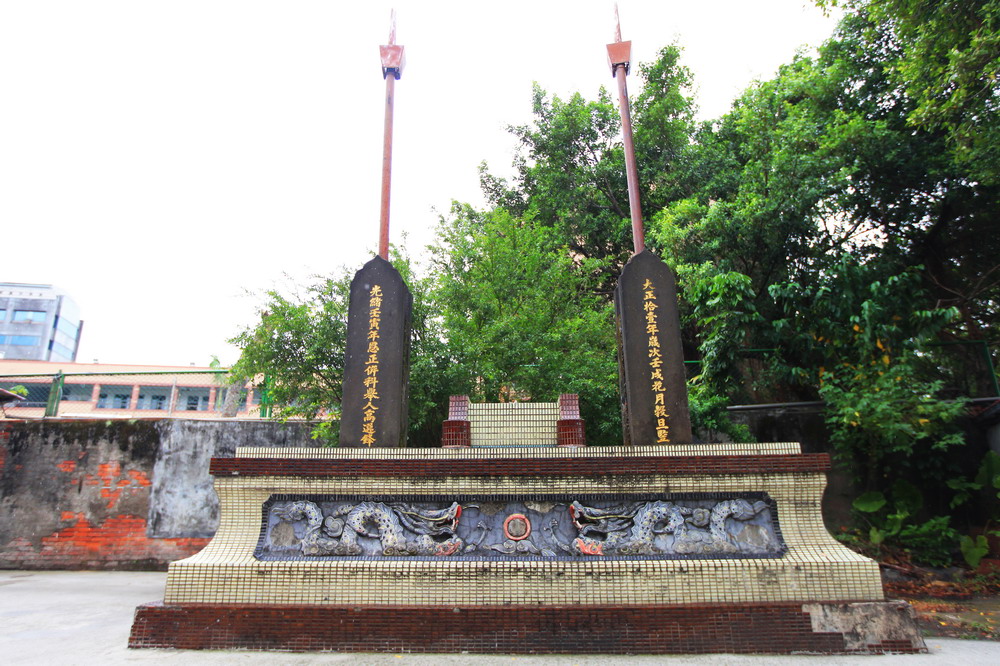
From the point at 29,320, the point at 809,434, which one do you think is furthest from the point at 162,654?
the point at 29,320

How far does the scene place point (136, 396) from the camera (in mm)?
12961

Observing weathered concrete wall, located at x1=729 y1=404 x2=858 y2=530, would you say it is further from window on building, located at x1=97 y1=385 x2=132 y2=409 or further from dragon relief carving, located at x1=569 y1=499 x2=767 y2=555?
window on building, located at x1=97 y1=385 x2=132 y2=409

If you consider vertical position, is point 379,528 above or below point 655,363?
below

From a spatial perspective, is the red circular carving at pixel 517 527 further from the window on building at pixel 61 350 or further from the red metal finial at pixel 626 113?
the window on building at pixel 61 350

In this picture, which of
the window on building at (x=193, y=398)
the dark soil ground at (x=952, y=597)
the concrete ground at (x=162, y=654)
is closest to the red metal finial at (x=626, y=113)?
the concrete ground at (x=162, y=654)

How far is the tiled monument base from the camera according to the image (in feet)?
15.5

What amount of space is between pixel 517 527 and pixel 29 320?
62047 millimetres

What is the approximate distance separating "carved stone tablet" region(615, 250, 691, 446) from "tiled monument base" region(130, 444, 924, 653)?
0.52 meters

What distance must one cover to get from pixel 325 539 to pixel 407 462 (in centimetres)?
97

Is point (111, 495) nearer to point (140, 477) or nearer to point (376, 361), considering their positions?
point (140, 477)

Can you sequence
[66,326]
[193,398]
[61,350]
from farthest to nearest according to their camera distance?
1. [66,326]
2. [61,350]
3. [193,398]

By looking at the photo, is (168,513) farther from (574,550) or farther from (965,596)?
(965,596)

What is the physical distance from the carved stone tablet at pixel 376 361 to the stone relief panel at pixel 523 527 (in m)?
0.90

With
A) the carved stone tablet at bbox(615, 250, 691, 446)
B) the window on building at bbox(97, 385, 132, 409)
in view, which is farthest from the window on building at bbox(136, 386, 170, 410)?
the carved stone tablet at bbox(615, 250, 691, 446)
